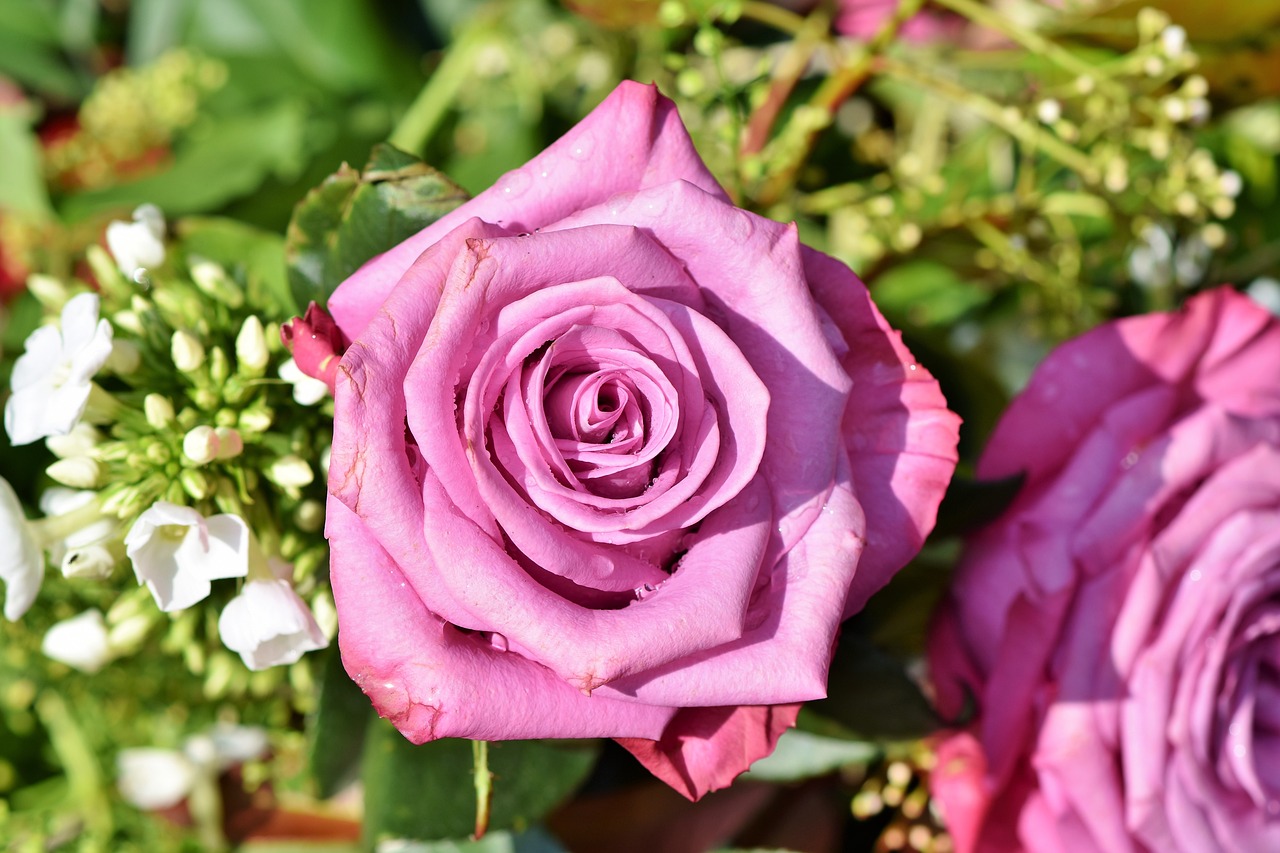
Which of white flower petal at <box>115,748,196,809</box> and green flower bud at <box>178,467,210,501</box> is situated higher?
green flower bud at <box>178,467,210,501</box>

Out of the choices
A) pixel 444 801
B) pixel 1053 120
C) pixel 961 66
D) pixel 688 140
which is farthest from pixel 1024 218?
pixel 444 801

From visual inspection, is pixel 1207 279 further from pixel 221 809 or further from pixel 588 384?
pixel 221 809

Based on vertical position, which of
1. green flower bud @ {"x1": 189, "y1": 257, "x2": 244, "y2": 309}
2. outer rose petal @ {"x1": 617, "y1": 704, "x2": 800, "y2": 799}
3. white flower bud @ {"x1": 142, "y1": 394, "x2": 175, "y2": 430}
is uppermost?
green flower bud @ {"x1": 189, "y1": 257, "x2": 244, "y2": 309}

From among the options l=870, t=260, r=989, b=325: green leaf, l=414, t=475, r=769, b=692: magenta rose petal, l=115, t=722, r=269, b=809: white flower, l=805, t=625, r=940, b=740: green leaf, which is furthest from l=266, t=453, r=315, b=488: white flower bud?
l=870, t=260, r=989, b=325: green leaf

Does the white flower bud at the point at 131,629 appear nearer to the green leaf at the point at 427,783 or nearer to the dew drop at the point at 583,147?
the green leaf at the point at 427,783

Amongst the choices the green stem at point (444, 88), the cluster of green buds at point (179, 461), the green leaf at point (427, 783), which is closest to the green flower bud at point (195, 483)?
the cluster of green buds at point (179, 461)

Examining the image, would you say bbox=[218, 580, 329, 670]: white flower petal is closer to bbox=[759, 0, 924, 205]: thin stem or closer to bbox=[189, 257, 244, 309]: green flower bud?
bbox=[189, 257, 244, 309]: green flower bud
